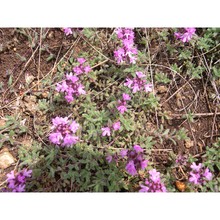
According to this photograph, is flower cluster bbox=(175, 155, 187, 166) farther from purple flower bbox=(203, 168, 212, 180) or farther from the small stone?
the small stone

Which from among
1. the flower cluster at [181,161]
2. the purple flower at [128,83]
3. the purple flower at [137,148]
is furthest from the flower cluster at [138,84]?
the flower cluster at [181,161]

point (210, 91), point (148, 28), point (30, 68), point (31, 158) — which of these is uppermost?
point (148, 28)

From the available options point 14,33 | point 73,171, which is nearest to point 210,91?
point 73,171

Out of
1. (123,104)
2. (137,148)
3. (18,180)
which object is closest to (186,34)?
(123,104)

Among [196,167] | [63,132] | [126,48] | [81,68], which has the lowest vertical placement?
[196,167]

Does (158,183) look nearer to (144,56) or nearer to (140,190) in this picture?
(140,190)

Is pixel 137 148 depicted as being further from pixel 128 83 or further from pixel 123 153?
pixel 128 83

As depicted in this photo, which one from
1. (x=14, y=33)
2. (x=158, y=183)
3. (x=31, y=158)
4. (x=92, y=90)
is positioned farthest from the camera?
(x=14, y=33)
